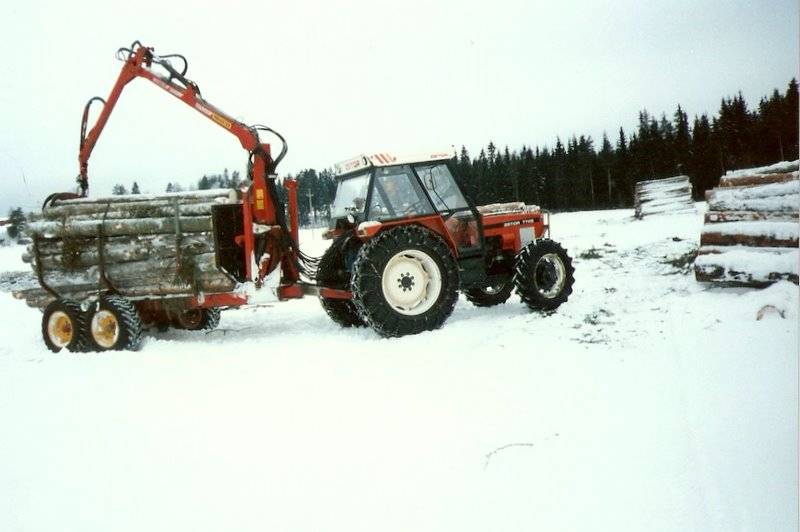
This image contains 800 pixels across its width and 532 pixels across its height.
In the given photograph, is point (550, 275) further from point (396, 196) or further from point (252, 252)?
point (252, 252)

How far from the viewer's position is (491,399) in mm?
3270

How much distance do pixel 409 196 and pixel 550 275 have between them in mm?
2015

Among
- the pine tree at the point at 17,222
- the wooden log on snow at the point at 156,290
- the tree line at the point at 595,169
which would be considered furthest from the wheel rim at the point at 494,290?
the tree line at the point at 595,169

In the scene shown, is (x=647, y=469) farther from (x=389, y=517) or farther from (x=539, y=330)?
(x=539, y=330)

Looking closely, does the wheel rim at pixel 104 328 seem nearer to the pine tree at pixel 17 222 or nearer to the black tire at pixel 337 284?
the pine tree at pixel 17 222

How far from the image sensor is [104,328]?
18.8 ft

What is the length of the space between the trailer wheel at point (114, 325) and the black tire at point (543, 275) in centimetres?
431

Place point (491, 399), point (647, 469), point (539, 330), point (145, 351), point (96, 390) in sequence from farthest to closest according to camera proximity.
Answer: point (145, 351) < point (539, 330) < point (96, 390) < point (491, 399) < point (647, 469)

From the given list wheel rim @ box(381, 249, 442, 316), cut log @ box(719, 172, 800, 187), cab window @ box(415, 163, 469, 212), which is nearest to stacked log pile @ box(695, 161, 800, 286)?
cut log @ box(719, 172, 800, 187)

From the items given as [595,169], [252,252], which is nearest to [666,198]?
[252,252]

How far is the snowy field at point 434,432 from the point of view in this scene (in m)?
2.10

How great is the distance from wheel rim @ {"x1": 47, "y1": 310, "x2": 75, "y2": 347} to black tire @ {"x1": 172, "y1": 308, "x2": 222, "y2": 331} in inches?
48.8

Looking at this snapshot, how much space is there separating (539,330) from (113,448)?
369 centimetres

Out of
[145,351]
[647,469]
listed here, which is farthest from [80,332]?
[647,469]
